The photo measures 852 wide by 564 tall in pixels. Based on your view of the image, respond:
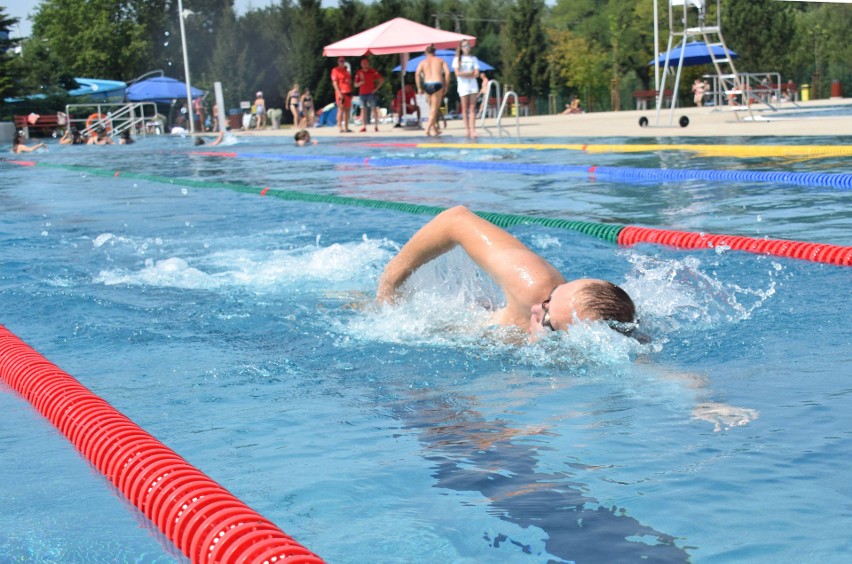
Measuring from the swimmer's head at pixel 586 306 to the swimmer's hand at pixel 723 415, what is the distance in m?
0.39

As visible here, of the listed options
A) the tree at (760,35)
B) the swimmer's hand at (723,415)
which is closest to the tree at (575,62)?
the tree at (760,35)

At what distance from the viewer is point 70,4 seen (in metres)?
56.8

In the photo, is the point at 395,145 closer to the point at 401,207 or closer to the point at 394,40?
the point at 394,40

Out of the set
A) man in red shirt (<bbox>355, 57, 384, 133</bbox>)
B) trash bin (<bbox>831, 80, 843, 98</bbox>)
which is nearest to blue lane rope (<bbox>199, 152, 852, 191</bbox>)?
man in red shirt (<bbox>355, 57, 384, 133</bbox>)

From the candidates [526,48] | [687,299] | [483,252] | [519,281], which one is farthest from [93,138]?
[519,281]

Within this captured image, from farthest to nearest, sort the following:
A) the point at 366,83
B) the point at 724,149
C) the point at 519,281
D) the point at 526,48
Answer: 1. the point at 526,48
2. the point at 366,83
3. the point at 724,149
4. the point at 519,281

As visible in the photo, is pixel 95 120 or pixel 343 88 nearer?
pixel 343 88

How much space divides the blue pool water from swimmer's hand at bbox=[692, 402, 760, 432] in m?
0.02

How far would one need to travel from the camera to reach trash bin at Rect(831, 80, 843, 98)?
3416 centimetres

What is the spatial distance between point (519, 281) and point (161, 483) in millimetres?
1538

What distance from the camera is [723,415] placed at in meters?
2.94

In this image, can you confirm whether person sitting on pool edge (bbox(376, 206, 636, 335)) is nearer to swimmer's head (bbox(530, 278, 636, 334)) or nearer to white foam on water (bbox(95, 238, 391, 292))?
swimmer's head (bbox(530, 278, 636, 334))

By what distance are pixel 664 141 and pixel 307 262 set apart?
856cm

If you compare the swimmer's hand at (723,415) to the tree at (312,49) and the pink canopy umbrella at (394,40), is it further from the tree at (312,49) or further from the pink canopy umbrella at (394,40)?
the tree at (312,49)
